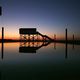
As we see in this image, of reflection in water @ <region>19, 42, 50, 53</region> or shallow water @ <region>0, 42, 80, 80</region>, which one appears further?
reflection in water @ <region>19, 42, 50, 53</region>

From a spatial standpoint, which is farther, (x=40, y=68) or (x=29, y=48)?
(x=29, y=48)

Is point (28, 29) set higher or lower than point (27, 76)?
higher

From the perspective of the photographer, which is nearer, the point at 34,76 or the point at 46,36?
the point at 34,76

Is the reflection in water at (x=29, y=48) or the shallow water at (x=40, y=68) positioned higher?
the reflection in water at (x=29, y=48)

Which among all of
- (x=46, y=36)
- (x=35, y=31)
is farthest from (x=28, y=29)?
(x=46, y=36)

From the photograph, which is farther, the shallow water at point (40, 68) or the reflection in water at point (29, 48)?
the reflection in water at point (29, 48)

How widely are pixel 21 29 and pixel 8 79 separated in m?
40.4

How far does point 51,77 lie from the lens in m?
4.99

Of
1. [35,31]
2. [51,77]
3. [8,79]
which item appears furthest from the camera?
[35,31]

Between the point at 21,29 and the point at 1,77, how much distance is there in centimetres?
4019

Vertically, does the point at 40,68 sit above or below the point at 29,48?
below

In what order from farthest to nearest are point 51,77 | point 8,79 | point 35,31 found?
point 35,31 < point 51,77 < point 8,79

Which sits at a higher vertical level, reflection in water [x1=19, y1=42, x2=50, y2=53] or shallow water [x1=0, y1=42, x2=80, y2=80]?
reflection in water [x1=19, y1=42, x2=50, y2=53]

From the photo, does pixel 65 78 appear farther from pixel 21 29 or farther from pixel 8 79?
pixel 21 29
